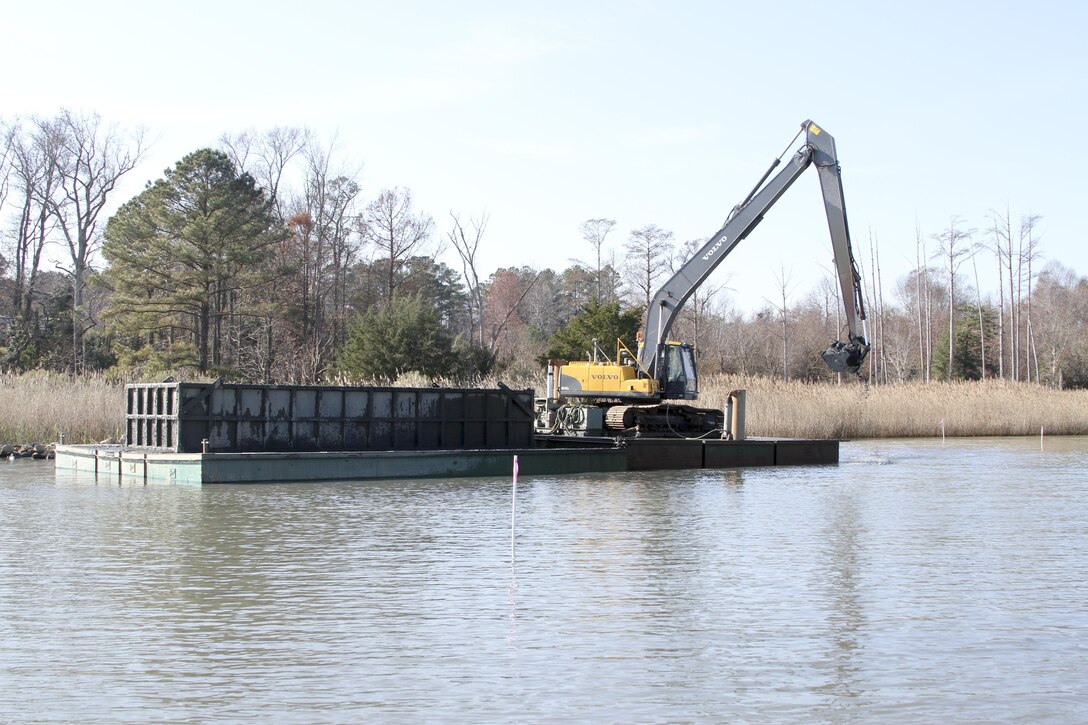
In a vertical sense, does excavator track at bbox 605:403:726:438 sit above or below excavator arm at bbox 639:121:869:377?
below

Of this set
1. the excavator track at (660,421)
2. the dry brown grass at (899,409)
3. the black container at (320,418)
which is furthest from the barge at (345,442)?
the dry brown grass at (899,409)

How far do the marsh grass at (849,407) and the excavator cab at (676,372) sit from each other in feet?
22.0

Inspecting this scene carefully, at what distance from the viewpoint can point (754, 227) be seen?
29.8 m

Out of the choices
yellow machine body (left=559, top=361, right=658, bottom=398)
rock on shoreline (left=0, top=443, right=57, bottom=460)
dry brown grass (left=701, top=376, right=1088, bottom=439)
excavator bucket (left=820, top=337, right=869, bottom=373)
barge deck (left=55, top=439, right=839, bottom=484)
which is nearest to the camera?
barge deck (left=55, top=439, right=839, bottom=484)

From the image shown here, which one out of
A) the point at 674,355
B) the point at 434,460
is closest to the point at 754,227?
the point at 674,355

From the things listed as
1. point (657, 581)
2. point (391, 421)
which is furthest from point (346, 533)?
point (391, 421)

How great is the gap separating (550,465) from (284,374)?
31.7m

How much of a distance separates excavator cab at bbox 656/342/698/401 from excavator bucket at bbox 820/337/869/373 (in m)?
3.37

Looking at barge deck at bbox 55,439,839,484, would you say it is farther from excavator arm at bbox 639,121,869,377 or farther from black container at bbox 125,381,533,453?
excavator arm at bbox 639,121,869,377

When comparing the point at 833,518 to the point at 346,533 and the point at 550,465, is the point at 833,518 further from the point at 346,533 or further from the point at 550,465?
the point at 550,465

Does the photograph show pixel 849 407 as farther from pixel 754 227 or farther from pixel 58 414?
pixel 58 414

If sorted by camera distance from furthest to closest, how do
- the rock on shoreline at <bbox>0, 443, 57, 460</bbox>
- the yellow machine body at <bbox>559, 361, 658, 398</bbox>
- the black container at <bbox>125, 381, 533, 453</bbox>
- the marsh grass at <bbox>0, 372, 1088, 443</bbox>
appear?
the marsh grass at <bbox>0, 372, 1088, 443</bbox> < the rock on shoreline at <bbox>0, 443, 57, 460</bbox> < the yellow machine body at <bbox>559, 361, 658, 398</bbox> < the black container at <bbox>125, 381, 533, 453</bbox>

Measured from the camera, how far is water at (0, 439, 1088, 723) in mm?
7609

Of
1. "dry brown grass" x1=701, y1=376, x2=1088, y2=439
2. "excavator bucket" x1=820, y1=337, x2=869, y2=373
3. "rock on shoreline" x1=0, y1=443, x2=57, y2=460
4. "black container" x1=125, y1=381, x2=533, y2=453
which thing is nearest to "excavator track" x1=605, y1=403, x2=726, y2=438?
"black container" x1=125, y1=381, x2=533, y2=453
